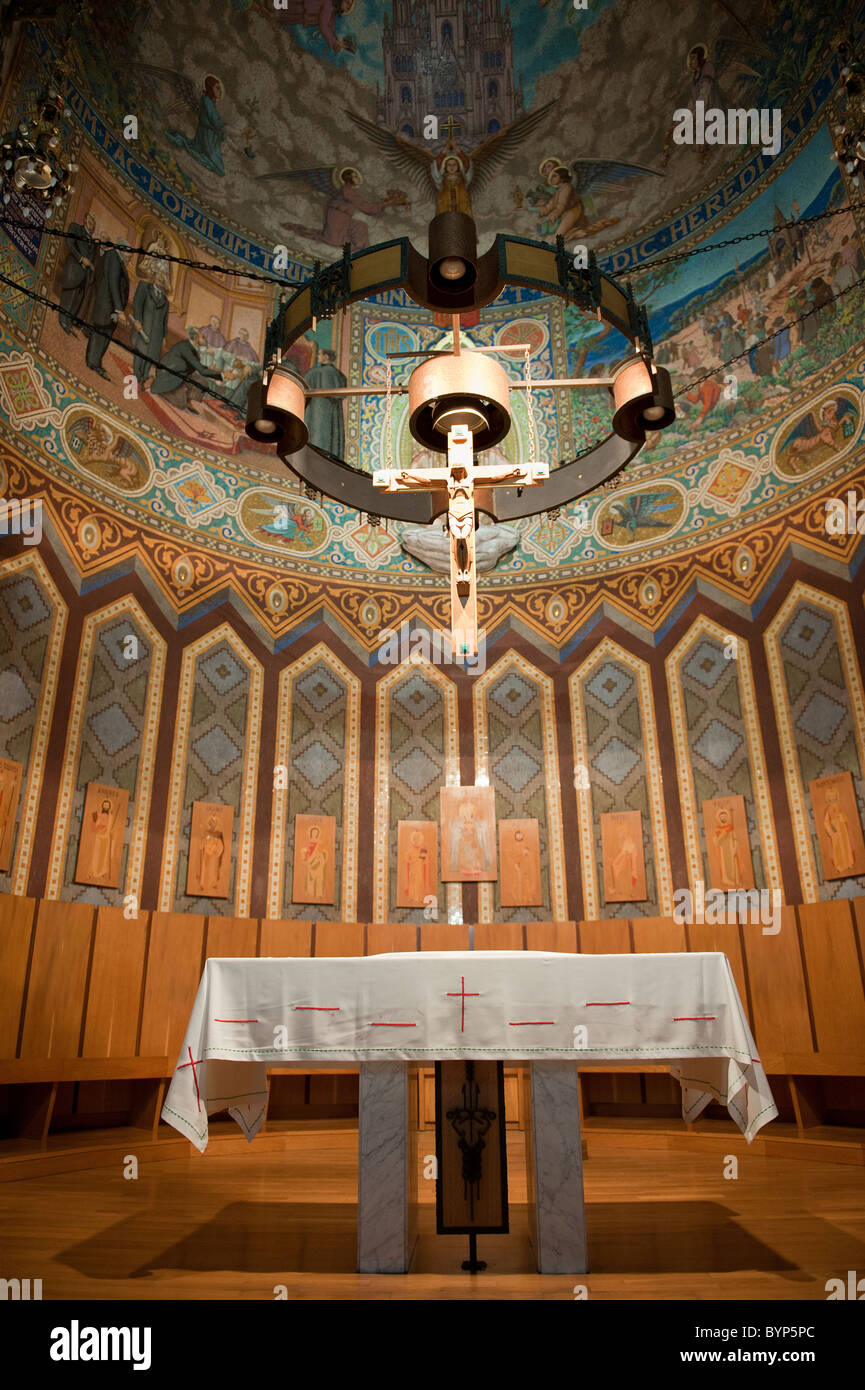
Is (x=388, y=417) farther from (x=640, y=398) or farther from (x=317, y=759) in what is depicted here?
(x=640, y=398)

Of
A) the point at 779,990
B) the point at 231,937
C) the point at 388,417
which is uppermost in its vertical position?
the point at 388,417

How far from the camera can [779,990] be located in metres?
7.82

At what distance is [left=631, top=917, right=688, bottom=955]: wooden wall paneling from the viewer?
8.61 metres

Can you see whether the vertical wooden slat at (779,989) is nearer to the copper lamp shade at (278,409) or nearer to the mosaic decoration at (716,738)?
the mosaic decoration at (716,738)

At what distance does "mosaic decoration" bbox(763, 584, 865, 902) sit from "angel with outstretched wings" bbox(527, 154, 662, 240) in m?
5.52

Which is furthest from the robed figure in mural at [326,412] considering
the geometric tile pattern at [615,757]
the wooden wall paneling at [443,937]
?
the wooden wall paneling at [443,937]

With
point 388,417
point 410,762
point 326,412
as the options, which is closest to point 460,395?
point 410,762

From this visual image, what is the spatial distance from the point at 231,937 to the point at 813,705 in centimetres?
604

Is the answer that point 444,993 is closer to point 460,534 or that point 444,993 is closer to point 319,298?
point 460,534

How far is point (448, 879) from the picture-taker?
7207 mm

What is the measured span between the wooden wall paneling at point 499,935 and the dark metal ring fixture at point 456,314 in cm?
550

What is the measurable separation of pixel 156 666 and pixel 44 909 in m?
2.97
